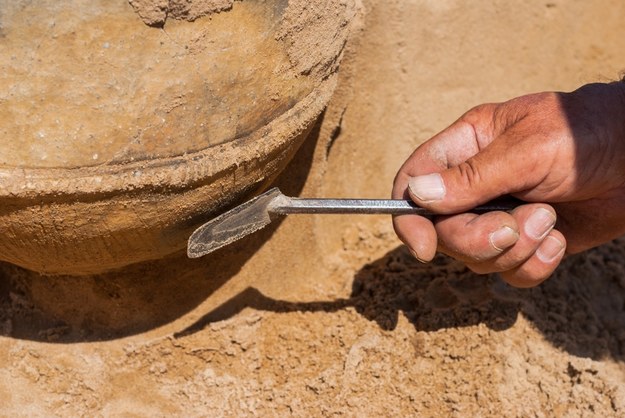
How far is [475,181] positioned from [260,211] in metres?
0.52

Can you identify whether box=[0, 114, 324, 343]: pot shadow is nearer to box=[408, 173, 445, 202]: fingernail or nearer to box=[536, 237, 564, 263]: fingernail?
box=[408, 173, 445, 202]: fingernail

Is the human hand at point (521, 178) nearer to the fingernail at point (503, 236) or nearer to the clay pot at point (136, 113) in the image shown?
the fingernail at point (503, 236)

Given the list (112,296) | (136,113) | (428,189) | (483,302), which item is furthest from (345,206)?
(112,296)

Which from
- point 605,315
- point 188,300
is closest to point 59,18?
point 188,300

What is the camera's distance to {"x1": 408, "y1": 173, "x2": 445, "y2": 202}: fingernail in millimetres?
1715

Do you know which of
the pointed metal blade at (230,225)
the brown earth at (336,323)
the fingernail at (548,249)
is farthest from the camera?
the brown earth at (336,323)

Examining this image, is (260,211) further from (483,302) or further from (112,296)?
(483,302)

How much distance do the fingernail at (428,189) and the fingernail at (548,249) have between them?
0.33 metres

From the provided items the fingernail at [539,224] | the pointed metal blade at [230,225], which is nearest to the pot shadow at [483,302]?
the fingernail at [539,224]

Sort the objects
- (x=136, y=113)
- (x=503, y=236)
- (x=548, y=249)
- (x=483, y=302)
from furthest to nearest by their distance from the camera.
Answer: (x=483, y=302)
(x=548, y=249)
(x=503, y=236)
(x=136, y=113)

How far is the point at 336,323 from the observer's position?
2176mm

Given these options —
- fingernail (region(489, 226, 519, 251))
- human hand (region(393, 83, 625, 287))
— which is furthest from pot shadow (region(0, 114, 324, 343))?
fingernail (region(489, 226, 519, 251))

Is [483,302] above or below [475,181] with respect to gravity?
below

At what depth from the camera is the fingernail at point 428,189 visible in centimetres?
171
